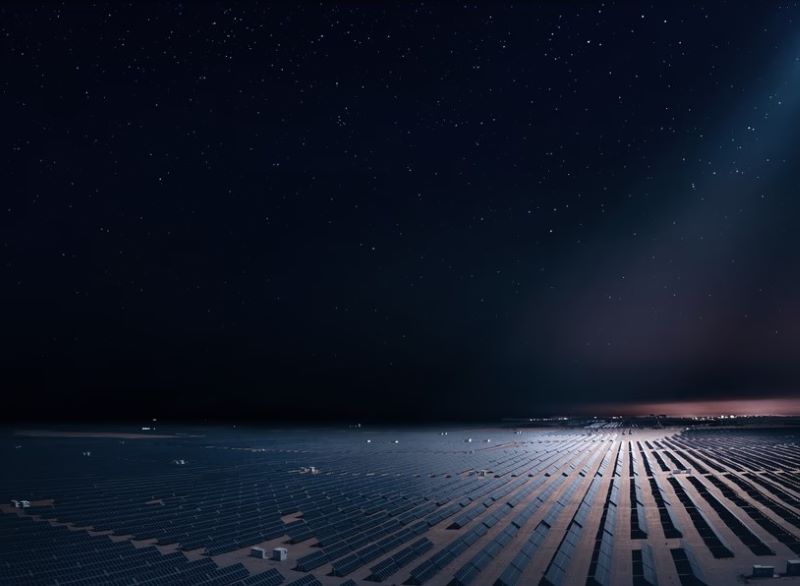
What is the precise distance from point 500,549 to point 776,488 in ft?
112

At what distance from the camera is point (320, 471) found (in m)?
67.7

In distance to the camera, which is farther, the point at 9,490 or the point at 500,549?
the point at 9,490

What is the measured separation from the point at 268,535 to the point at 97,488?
87.1 feet

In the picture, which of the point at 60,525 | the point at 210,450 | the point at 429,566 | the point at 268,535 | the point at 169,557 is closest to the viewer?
the point at 429,566

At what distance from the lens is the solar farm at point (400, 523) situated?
27562mm

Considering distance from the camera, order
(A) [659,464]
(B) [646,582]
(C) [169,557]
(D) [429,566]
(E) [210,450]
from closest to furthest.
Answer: (B) [646,582] → (D) [429,566] → (C) [169,557] → (A) [659,464] → (E) [210,450]

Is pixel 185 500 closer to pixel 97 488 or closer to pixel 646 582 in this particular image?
pixel 97 488

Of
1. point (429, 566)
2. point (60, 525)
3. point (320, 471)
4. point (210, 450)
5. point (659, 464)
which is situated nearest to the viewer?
point (429, 566)

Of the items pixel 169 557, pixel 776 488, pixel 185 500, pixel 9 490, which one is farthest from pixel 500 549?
pixel 9 490

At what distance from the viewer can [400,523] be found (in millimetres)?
38250

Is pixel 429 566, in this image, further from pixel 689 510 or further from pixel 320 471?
pixel 320 471

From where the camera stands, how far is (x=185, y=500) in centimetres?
4722

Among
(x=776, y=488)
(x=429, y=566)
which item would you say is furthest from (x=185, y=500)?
(x=776, y=488)

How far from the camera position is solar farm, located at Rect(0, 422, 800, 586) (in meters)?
27.6
